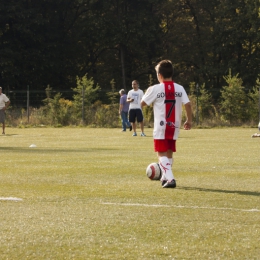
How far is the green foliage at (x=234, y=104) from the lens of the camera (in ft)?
127

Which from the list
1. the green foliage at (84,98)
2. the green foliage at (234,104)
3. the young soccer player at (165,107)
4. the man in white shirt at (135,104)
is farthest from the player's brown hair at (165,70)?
the green foliage at (84,98)

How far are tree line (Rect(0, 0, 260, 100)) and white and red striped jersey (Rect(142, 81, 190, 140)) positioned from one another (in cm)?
4837

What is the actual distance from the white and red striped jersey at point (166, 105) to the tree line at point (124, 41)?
48.4 m

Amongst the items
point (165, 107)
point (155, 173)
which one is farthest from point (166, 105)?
point (155, 173)

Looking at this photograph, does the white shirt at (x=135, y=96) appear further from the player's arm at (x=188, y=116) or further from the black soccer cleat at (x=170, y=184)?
the black soccer cleat at (x=170, y=184)

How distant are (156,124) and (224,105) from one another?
96.8 feet

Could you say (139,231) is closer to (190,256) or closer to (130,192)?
(190,256)

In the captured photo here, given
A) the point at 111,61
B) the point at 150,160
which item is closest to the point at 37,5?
the point at 111,61

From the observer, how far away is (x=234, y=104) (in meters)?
38.9

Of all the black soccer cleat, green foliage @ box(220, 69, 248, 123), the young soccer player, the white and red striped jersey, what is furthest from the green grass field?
green foliage @ box(220, 69, 248, 123)

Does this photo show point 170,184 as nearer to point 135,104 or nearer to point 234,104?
point 135,104

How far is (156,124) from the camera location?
9.80 metres

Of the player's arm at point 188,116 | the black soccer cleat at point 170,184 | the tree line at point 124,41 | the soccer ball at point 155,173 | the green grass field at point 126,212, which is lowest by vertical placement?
the green grass field at point 126,212

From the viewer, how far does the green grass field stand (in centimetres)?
562
